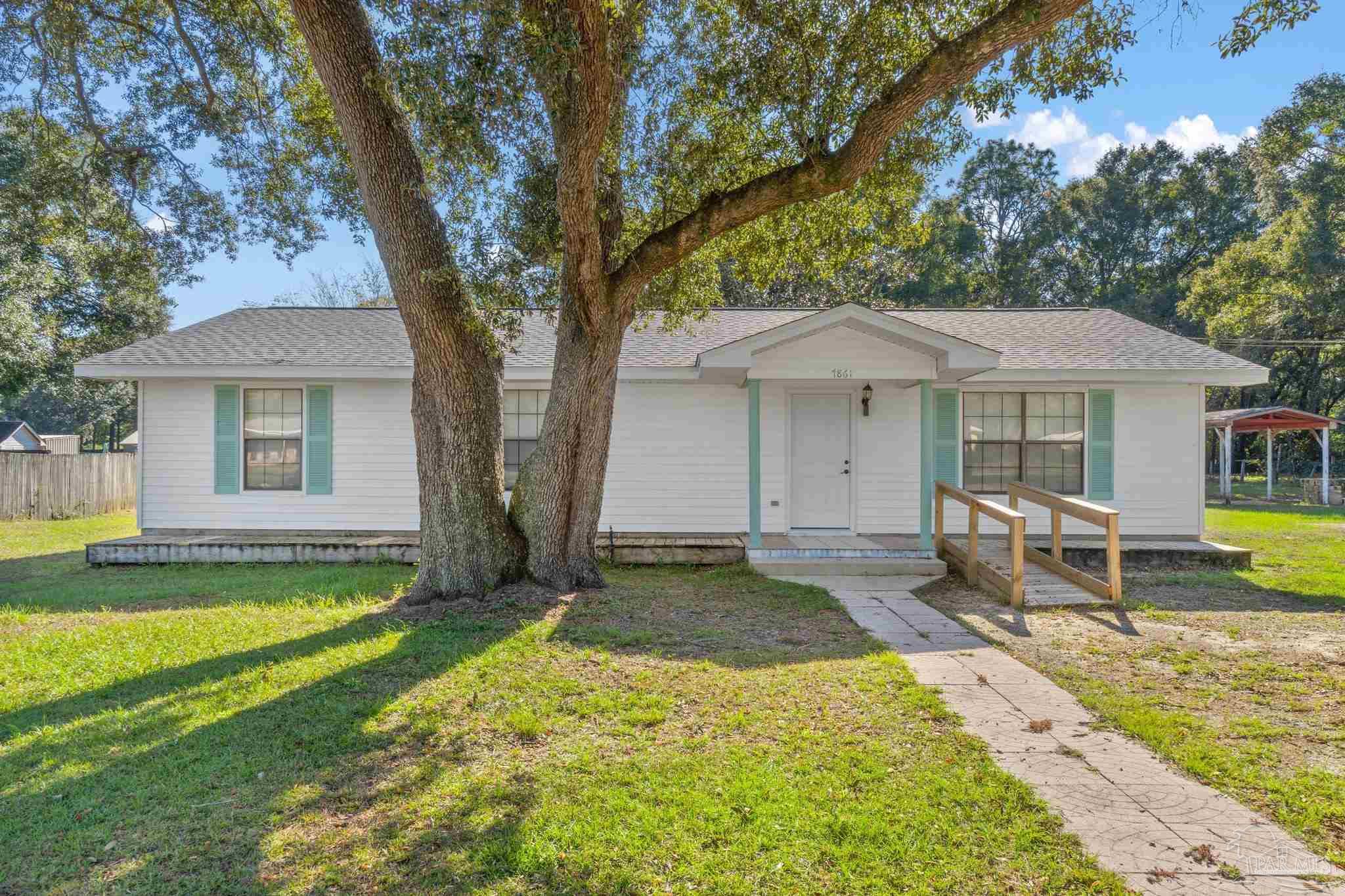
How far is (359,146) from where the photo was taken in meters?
5.54

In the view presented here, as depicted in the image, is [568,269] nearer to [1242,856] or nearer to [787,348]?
[787,348]

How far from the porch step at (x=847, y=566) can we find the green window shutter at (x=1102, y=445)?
3.22 metres

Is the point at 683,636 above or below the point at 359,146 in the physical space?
below

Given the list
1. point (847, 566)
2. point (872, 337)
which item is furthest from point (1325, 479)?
point (847, 566)

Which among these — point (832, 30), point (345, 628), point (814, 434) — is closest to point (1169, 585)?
point (814, 434)

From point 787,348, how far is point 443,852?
21.2ft

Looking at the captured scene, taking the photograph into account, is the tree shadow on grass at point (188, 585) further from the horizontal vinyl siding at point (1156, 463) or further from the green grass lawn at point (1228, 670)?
the horizontal vinyl siding at point (1156, 463)

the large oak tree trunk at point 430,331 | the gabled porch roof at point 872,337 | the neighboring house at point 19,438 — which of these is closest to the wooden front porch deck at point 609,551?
the gabled porch roof at point 872,337

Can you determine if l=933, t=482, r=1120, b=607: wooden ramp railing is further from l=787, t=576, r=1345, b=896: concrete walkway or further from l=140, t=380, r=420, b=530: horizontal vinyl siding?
l=140, t=380, r=420, b=530: horizontal vinyl siding

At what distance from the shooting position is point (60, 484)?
14047 millimetres

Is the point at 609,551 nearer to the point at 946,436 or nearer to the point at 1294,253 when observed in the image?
the point at 946,436

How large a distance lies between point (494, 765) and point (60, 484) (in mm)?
15881

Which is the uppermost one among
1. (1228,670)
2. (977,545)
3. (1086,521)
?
(1086,521)

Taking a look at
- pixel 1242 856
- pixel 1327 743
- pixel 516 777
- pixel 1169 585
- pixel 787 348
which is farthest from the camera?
pixel 787 348
